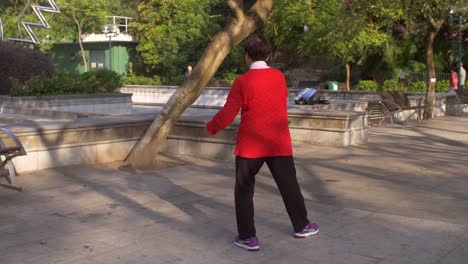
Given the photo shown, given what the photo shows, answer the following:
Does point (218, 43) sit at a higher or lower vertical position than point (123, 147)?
higher

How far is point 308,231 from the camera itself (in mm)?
5539

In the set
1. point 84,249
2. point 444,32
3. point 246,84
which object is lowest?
point 84,249

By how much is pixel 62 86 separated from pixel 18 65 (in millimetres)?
2231

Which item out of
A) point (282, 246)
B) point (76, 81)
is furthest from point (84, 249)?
point (76, 81)

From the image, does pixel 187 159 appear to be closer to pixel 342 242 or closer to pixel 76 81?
pixel 342 242

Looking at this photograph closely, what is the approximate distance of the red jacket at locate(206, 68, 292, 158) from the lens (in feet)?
17.0

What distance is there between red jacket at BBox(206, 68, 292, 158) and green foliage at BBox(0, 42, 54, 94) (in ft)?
55.9

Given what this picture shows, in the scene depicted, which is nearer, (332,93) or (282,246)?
(282,246)

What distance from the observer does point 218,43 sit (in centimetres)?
916

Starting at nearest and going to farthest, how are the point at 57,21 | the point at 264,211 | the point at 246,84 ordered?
the point at 246,84 < the point at 264,211 < the point at 57,21

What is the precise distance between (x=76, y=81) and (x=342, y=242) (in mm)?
17277

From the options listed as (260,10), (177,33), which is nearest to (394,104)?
(260,10)

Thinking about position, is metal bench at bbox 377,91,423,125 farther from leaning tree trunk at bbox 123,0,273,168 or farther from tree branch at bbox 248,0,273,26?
leaning tree trunk at bbox 123,0,273,168

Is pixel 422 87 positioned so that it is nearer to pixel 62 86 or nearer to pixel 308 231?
pixel 62 86
